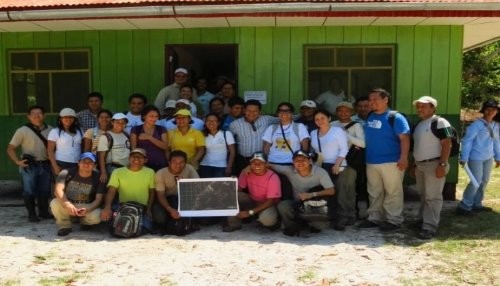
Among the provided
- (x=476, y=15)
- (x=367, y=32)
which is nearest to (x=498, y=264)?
(x=476, y=15)

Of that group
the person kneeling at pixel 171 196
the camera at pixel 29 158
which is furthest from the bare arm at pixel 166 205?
the camera at pixel 29 158

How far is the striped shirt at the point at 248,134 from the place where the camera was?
19.1ft

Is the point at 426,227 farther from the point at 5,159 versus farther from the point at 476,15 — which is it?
the point at 5,159

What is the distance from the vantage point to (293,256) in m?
4.54

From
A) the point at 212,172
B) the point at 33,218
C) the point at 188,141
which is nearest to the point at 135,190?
the point at 188,141

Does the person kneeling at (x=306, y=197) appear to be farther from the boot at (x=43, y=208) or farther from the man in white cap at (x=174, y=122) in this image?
the boot at (x=43, y=208)

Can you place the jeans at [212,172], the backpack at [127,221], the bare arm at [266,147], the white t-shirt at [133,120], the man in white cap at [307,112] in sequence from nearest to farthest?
1. the backpack at [127,221]
2. the bare arm at [266,147]
3. the jeans at [212,172]
4. the white t-shirt at [133,120]
5. the man in white cap at [307,112]

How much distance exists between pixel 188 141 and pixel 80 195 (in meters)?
1.33

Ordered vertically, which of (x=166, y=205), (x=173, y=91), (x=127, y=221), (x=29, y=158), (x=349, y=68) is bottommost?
(x=127, y=221)

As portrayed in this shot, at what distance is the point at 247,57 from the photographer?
7.22 meters

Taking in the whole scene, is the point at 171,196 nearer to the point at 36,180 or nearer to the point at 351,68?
the point at 36,180

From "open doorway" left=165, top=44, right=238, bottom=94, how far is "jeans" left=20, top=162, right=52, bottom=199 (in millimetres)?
2226

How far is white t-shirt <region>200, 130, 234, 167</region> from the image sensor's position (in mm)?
5684

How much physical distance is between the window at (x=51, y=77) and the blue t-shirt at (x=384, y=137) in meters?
4.45
